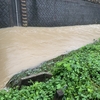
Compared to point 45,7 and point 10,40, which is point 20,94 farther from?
point 45,7

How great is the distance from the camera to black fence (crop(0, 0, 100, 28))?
7309mm

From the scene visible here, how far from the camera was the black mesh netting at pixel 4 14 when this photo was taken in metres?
7.04

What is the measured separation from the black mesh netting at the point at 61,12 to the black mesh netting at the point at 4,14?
4.15 feet

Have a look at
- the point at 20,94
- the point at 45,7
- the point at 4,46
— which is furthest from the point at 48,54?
the point at 45,7

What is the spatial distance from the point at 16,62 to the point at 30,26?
14.4 ft

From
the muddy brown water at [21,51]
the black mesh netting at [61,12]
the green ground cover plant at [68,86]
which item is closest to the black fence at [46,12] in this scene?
the black mesh netting at [61,12]

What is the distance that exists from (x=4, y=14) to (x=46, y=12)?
2.73m

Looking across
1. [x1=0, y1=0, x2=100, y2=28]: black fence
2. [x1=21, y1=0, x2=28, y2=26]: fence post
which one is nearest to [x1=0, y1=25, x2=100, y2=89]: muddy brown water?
[x1=0, y1=0, x2=100, y2=28]: black fence

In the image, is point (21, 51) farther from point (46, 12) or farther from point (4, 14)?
point (46, 12)

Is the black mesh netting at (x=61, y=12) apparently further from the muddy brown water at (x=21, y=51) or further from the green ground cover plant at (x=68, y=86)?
the green ground cover plant at (x=68, y=86)

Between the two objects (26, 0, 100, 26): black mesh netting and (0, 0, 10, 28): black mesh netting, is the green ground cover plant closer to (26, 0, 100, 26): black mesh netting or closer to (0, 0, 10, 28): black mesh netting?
(0, 0, 10, 28): black mesh netting

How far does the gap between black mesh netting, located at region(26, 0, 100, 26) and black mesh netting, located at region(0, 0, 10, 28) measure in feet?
4.15

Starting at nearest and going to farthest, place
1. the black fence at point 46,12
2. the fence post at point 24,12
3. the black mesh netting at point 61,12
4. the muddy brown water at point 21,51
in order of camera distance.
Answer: the muddy brown water at point 21,51 → the black fence at point 46,12 → the fence post at point 24,12 → the black mesh netting at point 61,12

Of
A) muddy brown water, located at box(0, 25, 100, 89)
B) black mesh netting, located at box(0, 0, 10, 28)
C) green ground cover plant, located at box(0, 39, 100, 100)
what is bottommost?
muddy brown water, located at box(0, 25, 100, 89)
